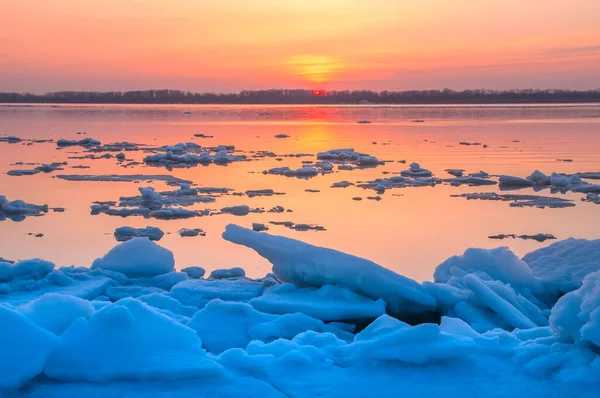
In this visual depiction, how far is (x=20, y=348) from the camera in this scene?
311 cm

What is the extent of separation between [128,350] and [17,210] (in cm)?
901

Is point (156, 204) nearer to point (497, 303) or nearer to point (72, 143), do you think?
point (497, 303)

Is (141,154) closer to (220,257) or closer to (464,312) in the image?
(220,257)

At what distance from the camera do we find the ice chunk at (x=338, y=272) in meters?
4.96

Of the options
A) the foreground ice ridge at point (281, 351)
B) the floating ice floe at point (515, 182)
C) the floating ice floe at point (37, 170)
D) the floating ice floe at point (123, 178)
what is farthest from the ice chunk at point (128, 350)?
the floating ice floe at point (37, 170)

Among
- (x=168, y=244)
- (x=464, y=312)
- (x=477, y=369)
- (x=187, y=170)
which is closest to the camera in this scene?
(x=477, y=369)

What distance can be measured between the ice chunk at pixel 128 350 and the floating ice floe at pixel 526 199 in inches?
394

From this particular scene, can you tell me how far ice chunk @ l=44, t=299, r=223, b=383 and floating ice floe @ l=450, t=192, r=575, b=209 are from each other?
1001 centimetres

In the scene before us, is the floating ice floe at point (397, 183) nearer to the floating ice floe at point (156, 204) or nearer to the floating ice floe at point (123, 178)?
the floating ice floe at point (156, 204)

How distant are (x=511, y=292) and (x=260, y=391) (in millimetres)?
2781

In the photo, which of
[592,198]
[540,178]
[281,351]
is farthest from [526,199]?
[281,351]

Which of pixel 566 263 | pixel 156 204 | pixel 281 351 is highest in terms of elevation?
pixel 281 351

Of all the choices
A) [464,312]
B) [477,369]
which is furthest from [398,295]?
[477,369]

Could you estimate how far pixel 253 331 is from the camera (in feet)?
13.9
